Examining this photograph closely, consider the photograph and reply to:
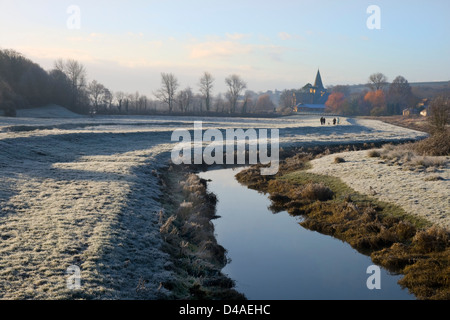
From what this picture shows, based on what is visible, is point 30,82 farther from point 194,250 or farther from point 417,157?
point 194,250

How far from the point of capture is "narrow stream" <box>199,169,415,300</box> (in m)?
10.9

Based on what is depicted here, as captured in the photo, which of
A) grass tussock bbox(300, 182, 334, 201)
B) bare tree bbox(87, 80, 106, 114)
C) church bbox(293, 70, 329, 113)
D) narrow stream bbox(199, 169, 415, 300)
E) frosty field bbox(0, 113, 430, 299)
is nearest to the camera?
frosty field bbox(0, 113, 430, 299)

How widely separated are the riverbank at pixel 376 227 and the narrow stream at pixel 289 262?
20.8 inches

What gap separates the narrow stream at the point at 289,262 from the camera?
1086 centimetres

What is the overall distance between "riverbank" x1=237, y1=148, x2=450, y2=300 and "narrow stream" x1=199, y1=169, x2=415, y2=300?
53 centimetres

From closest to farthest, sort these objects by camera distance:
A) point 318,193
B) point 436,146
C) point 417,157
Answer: point 318,193 → point 417,157 → point 436,146

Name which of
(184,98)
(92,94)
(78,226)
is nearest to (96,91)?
(92,94)

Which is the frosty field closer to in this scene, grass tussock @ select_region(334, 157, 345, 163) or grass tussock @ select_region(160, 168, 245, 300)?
grass tussock @ select_region(160, 168, 245, 300)

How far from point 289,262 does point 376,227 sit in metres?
4.86

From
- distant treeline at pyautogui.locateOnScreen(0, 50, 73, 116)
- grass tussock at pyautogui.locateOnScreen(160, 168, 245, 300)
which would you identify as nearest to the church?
distant treeline at pyautogui.locateOnScreen(0, 50, 73, 116)

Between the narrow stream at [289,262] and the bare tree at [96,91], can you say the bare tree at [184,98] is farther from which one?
the narrow stream at [289,262]

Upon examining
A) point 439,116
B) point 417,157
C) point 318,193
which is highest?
point 439,116

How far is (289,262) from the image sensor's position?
1316 centimetres
